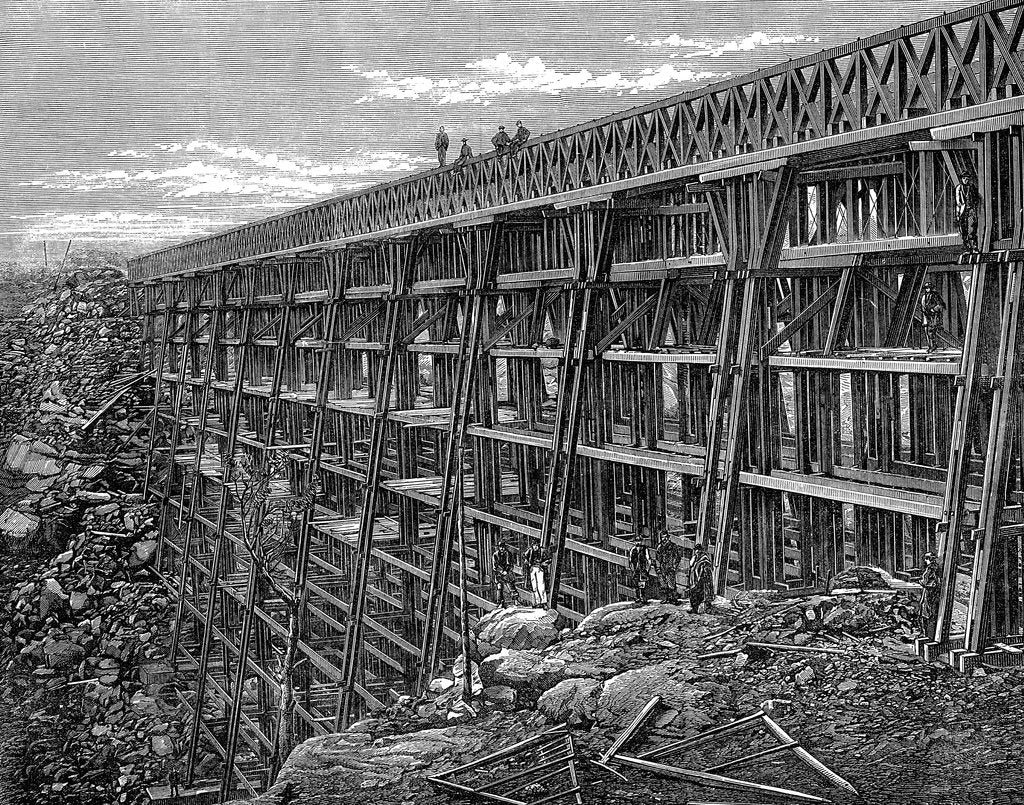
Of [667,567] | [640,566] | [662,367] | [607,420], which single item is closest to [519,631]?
[640,566]

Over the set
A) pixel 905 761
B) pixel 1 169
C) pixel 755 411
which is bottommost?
pixel 905 761

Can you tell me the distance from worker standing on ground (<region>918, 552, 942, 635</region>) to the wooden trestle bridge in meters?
0.13

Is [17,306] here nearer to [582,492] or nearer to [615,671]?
[582,492]

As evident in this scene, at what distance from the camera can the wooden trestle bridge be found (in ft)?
30.3

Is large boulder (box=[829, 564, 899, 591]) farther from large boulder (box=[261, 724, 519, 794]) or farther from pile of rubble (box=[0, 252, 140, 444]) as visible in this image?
pile of rubble (box=[0, 252, 140, 444])

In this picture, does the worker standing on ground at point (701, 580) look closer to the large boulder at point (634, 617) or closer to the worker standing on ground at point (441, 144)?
the large boulder at point (634, 617)

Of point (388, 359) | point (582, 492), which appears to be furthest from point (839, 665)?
point (388, 359)

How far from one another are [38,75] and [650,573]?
9937 millimetres

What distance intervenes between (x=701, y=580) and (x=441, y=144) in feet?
32.1

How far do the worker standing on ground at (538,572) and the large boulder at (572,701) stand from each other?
3489 millimetres

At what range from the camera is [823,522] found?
12.4 metres

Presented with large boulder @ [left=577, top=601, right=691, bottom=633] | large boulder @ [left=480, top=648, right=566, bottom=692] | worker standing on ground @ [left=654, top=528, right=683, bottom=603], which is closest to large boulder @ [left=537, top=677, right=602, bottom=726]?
large boulder @ [left=480, top=648, right=566, bottom=692]

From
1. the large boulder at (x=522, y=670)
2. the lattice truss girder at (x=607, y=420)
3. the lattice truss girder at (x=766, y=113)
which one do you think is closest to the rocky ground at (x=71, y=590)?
the lattice truss girder at (x=607, y=420)

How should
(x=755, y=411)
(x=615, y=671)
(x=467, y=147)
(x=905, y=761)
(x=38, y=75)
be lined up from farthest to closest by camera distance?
(x=467, y=147) → (x=38, y=75) → (x=755, y=411) → (x=615, y=671) → (x=905, y=761)
